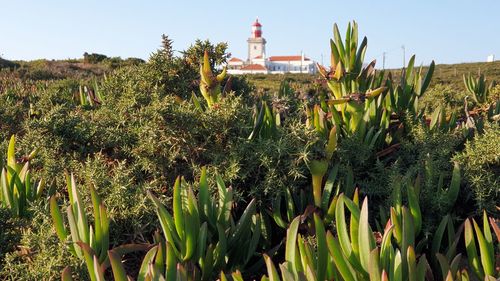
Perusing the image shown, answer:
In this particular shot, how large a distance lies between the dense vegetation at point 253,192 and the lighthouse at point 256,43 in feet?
391

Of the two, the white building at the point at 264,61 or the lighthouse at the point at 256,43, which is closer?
the white building at the point at 264,61

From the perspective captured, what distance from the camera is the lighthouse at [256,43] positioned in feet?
397

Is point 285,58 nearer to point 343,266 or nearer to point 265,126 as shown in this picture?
point 265,126

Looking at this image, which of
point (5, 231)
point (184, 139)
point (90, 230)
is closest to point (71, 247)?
point (90, 230)

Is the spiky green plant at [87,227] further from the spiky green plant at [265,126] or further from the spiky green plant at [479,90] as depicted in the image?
the spiky green plant at [479,90]

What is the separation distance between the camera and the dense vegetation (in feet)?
5.67

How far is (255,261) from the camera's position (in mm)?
2254

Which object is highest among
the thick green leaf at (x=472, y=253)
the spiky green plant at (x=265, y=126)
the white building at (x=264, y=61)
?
the white building at (x=264, y=61)

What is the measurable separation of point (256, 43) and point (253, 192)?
12180 cm

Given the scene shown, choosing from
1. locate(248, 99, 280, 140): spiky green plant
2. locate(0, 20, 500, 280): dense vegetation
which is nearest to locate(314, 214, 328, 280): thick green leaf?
locate(0, 20, 500, 280): dense vegetation

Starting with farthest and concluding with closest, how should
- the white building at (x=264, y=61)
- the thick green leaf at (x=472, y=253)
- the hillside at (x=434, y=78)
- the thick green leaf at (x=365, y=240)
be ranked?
1. the white building at (x=264, y=61)
2. the hillside at (x=434, y=78)
3. the thick green leaf at (x=472, y=253)
4. the thick green leaf at (x=365, y=240)

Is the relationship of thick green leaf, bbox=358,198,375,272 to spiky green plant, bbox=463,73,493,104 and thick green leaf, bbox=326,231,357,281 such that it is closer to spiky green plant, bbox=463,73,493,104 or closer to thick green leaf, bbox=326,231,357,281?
thick green leaf, bbox=326,231,357,281

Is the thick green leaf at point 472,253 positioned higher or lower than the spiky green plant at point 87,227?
lower

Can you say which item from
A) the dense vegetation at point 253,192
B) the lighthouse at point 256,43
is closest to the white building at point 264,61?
the lighthouse at point 256,43
